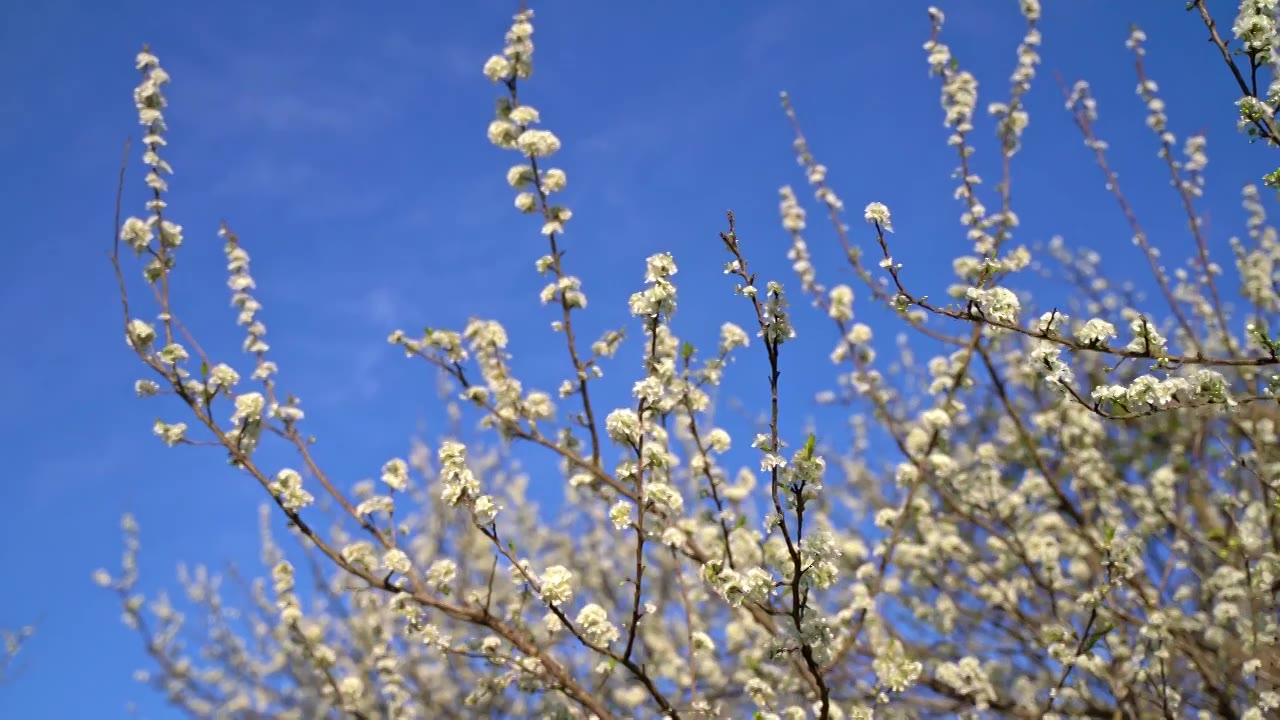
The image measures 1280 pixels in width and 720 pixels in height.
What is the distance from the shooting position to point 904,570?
295 inches

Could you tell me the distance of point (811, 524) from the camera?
9078 mm

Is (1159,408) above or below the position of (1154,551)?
below

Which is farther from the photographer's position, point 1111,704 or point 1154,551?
point 1154,551

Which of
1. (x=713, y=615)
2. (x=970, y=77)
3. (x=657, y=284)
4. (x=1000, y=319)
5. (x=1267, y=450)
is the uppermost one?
(x=970, y=77)

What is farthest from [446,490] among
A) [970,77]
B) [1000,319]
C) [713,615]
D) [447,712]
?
[713,615]

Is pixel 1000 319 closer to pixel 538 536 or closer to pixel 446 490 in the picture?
pixel 446 490

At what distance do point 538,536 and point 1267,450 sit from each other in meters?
9.20

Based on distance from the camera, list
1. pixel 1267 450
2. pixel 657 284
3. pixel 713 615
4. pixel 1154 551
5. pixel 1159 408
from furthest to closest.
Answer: pixel 713 615
pixel 1154 551
pixel 1267 450
pixel 657 284
pixel 1159 408

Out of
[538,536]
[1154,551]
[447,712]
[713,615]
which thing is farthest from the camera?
[538,536]

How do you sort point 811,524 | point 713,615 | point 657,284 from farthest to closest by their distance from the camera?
point 713,615 → point 811,524 → point 657,284

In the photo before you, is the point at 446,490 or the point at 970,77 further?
the point at 970,77

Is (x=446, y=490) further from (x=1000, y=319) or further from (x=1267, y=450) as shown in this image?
(x=1267, y=450)

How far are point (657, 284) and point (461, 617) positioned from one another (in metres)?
1.75

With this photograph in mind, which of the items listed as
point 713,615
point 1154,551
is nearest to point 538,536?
point 713,615
